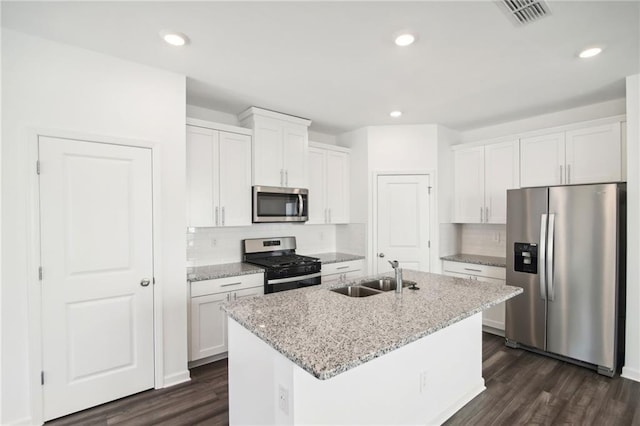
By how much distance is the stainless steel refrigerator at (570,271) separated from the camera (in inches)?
108

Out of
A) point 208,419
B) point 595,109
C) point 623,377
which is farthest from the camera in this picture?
point 595,109

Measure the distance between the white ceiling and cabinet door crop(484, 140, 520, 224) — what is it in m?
0.61

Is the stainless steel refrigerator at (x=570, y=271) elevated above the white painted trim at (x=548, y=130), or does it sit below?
below

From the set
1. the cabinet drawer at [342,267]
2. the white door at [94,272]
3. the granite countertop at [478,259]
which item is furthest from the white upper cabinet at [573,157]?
the white door at [94,272]

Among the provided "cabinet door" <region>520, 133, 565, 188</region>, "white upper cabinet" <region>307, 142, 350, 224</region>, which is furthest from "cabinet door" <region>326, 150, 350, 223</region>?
"cabinet door" <region>520, 133, 565, 188</region>

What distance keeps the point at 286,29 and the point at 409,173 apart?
8.85 ft

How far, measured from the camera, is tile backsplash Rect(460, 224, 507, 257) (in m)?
4.15

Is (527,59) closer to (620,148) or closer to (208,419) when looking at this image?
(620,148)

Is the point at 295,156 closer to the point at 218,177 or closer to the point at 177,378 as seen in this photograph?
the point at 218,177

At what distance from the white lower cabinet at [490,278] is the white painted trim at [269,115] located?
8.96ft

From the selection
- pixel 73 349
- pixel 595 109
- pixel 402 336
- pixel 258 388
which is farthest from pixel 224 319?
pixel 595 109

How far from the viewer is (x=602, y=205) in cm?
277

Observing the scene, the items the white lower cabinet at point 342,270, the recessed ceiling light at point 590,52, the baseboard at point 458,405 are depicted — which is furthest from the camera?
the white lower cabinet at point 342,270

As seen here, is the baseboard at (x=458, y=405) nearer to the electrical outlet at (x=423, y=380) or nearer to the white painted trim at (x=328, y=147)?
the electrical outlet at (x=423, y=380)
